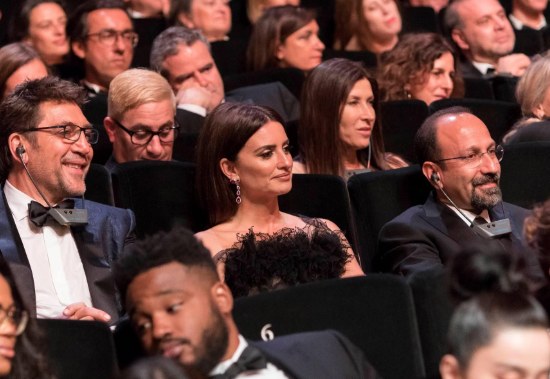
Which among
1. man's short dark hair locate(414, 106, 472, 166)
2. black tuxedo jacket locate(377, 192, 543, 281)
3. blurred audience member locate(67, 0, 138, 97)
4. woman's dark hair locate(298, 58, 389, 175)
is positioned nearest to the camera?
black tuxedo jacket locate(377, 192, 543, 281)

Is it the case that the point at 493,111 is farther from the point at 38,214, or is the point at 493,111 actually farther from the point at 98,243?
the point at 38,214

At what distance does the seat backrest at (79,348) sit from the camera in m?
1.43

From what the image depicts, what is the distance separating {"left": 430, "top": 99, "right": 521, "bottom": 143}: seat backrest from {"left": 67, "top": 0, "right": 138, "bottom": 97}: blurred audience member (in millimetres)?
1244

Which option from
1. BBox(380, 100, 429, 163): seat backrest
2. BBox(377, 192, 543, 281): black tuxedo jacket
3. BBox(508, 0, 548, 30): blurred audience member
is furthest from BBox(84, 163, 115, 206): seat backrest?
BBox(508, 0, 548, 30): blurred audience member

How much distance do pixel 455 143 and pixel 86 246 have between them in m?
1.07

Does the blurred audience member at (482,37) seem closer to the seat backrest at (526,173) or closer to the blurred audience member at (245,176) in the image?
the seat backrest at (526,173)

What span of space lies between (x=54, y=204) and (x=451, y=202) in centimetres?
109

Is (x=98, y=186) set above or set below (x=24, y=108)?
below

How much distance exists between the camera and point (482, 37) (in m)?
3.93

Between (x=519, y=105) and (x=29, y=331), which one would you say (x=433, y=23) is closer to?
(x=519, y=105)

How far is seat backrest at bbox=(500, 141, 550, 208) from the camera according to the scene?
8.25ft

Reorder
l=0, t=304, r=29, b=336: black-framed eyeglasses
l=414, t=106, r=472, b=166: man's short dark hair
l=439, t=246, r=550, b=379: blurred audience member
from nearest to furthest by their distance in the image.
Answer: l=439, t=246, r=550, b=379: blurred audience member, l=0, t=304, r=29, b=336: black-framed eyeglasses, l=414, t=106, r=472, b=166: man's short dark hair

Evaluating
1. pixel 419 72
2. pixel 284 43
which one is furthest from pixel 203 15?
pixel 419 72

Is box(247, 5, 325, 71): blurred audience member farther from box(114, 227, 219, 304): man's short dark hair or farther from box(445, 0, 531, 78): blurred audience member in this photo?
box(114, 227, 219, 304): man's short dark hair
